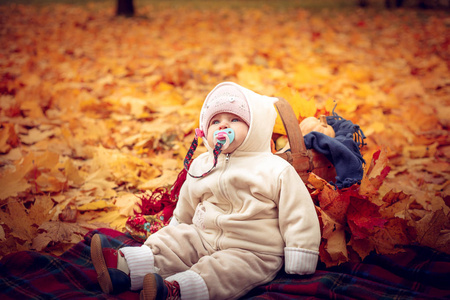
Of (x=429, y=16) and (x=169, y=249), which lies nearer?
(x=169, y=249)

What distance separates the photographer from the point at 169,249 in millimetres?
1677

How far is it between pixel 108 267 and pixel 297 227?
81 cm

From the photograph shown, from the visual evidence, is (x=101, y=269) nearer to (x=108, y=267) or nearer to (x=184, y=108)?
(x=108, y=267)

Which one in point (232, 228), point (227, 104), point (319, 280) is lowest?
point (319, 280)

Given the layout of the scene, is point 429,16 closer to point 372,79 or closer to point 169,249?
point 372,79

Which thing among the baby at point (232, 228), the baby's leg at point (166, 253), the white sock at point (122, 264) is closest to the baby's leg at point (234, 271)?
the baby at point (232, 228)

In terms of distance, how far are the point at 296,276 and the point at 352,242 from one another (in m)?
0.32

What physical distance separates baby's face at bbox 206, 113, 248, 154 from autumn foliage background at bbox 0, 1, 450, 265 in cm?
43

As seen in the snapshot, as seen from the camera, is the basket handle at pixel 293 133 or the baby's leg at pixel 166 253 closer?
the baby's leg at pixel 166 253

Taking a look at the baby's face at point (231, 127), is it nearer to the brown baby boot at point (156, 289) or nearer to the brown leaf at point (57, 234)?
the brown baby boot at point (156, 289)

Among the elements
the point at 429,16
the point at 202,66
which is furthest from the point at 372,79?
the point at 429,16

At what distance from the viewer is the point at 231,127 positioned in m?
1.66

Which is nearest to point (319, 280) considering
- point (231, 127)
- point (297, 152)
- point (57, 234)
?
point (297, 152)

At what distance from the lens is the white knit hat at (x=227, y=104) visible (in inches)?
65.6
